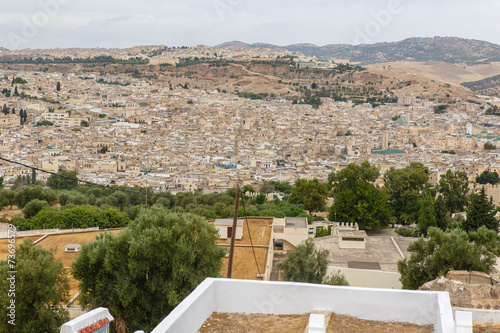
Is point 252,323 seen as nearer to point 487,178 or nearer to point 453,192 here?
point 453,192

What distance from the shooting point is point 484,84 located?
133500 millimetres

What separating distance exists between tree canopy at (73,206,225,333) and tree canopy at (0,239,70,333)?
0.39 metres

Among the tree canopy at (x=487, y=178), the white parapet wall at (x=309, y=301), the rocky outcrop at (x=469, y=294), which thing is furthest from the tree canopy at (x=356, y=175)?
the tree canopy at (x=487, y=178)

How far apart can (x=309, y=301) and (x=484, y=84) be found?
470 feet

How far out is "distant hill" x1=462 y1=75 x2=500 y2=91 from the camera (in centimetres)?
13048

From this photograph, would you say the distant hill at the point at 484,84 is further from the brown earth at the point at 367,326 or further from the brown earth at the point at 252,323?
the brown earth at the point at 252,323

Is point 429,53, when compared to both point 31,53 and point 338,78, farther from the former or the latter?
point 31,53

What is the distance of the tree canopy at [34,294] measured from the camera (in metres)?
6.78

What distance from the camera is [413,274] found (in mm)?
10555

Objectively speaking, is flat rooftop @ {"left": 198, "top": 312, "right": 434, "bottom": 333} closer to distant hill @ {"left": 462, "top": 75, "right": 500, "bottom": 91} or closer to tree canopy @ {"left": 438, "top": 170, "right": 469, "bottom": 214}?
tree canopy @ {"left": 438, "top": 170, "right": 469, "bottom": 214}

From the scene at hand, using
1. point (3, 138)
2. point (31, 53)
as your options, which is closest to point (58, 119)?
point (3, 138)

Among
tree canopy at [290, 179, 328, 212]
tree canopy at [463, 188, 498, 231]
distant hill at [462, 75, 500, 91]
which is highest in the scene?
distant hill at [462, 75, 500, 91]

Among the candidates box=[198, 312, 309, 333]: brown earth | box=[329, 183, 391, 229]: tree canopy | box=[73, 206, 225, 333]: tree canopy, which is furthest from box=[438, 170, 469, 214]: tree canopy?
box=[198, 312, 309, 333]: brown earth

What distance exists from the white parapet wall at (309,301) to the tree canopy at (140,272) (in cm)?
344
